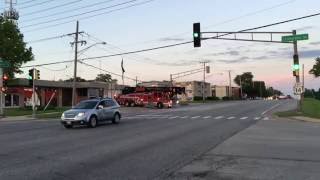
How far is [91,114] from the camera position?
29.7 m

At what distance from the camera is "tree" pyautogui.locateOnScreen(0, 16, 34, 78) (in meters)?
68.8

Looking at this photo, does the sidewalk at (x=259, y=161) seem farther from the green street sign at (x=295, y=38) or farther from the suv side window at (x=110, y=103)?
the green street sign at (x=295, y=38)

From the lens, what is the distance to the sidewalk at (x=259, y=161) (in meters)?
11.9

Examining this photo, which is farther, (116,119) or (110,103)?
(116,119)

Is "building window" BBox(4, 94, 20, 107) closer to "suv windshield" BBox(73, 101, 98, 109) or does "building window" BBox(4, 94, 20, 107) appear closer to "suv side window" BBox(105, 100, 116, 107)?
"suv side window" BBox(105, 100, 116, 107)

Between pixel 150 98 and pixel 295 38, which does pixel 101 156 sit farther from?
pixel 150 98

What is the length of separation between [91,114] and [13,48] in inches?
1685

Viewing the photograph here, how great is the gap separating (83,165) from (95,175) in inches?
64.3

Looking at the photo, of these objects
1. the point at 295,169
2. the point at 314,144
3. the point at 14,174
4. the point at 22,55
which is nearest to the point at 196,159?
the point at 295,169

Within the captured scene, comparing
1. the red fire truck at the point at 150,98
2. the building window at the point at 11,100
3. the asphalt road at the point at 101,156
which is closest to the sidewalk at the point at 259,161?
the asphalt road at the point at 101,156

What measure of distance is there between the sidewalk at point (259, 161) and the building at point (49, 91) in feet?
183

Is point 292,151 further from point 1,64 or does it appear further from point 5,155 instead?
point 1,64

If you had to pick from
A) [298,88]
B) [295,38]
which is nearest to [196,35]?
[295,38]

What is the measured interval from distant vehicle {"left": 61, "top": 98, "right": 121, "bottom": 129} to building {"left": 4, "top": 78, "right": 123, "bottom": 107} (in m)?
41.1
